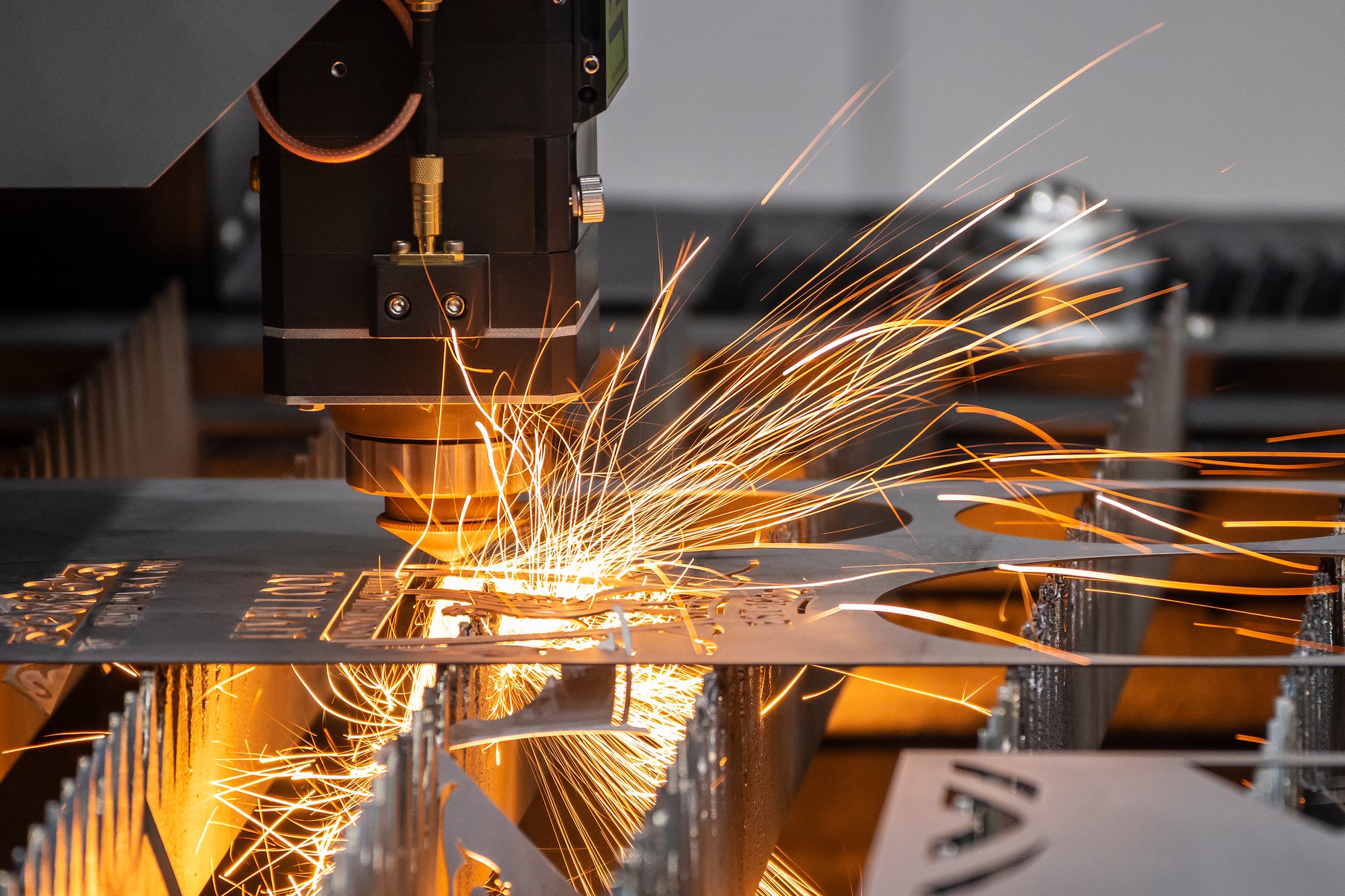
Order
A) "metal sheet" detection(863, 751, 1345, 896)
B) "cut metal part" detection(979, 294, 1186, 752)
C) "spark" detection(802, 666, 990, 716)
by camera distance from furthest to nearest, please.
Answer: "spark" detection(802, 666, 990, 716) < "cut metal part" detection(979, 294, 1186, 752) < "metal sheet" detection(863, 751, 1345, 896)

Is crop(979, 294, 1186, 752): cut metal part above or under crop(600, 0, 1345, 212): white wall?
under

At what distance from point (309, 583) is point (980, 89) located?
313 centimetres

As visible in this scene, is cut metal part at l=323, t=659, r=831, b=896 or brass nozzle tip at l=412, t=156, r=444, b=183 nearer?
cut metal part at l=323, t=659, r=831, b=896

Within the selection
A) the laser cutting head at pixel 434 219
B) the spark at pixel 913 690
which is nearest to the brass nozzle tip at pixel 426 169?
the laser cutting head at pixel 434 219

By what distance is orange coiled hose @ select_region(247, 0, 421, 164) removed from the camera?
140 centimetres

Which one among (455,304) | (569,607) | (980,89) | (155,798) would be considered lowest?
(155,798)

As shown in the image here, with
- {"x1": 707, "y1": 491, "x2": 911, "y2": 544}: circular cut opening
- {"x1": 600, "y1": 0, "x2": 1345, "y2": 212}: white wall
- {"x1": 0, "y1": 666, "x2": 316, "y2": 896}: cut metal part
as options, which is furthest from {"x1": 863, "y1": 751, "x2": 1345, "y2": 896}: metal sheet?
{"x1": 600, "y1": 0, "x2": 1345, "y2": 212}: white wall

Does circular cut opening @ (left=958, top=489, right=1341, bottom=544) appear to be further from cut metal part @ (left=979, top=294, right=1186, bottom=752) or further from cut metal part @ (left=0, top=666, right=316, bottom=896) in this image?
cut metal part @ (left=0, top=666, right=316, bottom=896)

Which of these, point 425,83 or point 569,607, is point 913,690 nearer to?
point 569,607

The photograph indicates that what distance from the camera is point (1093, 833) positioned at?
985 mm

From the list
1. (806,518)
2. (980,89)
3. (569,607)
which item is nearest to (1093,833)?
(569,607)

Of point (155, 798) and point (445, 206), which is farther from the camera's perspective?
point (445, 206)

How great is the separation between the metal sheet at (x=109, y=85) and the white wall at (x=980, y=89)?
2.99 metres

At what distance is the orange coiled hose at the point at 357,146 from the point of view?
4.58 feet
